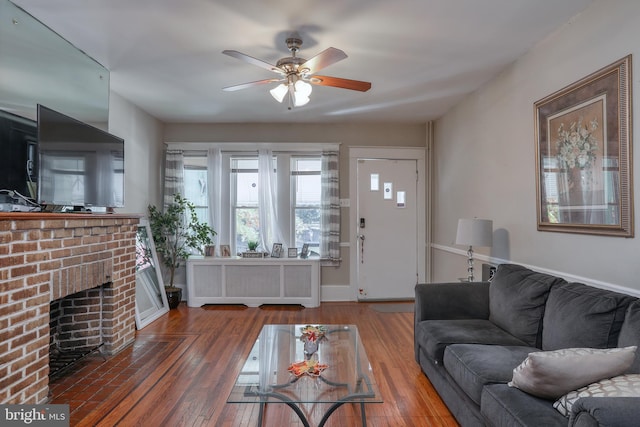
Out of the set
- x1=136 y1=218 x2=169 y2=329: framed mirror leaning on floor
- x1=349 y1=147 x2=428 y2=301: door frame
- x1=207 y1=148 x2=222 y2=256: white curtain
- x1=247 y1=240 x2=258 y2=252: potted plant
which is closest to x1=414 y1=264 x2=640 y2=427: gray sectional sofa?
x1=349 y1=147 x2=428 y2=301: door frame

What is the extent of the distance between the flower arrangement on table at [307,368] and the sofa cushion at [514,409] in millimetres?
854

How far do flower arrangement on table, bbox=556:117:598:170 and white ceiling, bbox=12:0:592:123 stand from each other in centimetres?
77

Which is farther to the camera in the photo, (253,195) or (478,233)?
(253,195)

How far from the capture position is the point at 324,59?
233cm

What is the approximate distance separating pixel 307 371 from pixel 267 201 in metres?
3.34

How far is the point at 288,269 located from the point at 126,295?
2046 mm

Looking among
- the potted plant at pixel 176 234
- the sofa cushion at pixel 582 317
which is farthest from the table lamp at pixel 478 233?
the potted plant at pixel 176 234

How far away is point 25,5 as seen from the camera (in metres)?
2.27

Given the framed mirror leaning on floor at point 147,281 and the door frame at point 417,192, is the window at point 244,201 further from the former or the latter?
the door frame at point 417,192

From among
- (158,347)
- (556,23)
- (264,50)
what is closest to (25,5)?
(264,50)

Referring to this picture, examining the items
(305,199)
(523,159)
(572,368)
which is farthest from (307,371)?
(305,199)

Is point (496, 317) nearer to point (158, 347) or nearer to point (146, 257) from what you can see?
point (158, 347)

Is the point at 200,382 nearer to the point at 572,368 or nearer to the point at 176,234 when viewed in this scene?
the point at 572,368

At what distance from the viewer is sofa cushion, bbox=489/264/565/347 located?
2.20 meters
